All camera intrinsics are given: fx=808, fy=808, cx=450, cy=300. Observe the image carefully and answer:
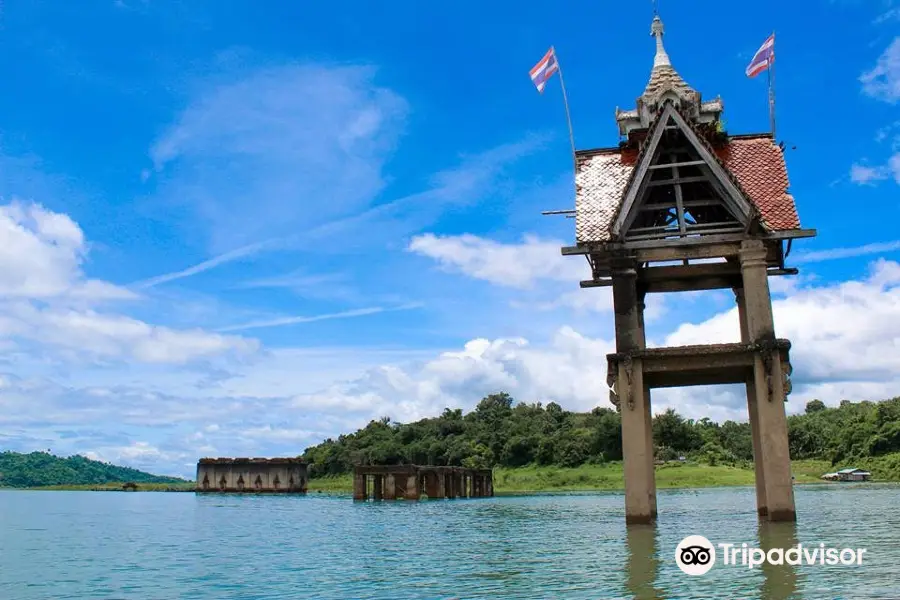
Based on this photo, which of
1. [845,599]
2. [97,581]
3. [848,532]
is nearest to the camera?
[845,599]

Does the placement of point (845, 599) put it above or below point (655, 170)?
below

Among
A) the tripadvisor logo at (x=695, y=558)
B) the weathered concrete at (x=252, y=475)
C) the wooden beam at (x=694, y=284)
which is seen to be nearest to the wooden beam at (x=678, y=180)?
the wooden beam at (x=694, y=284)

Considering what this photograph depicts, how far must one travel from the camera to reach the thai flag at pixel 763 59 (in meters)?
27.0

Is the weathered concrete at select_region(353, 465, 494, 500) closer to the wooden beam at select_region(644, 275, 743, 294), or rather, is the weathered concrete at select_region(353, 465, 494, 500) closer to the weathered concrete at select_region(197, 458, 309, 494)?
the weathered concrete at select_region(197, 458, 309, 494)

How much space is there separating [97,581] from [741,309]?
2144 cm

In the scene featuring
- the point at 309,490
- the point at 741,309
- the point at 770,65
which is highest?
the point at 770,65

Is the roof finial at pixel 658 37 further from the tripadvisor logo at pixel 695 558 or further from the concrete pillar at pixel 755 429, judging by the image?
the tripadvisor logo at pixel 695 558

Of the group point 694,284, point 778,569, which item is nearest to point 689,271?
point 694,284

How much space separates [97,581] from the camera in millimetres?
18734

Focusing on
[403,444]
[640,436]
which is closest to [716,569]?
[640,436]

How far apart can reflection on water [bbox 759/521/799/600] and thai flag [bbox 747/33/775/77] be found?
14.8 m

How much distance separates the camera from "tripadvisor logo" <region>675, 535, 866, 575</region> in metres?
15.3

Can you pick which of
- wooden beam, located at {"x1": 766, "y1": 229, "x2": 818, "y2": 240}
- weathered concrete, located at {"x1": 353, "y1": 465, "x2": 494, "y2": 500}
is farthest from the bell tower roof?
weathered concrete, located at {"x1": 353, "y1": 465, "x2": 494, "y2": 500}

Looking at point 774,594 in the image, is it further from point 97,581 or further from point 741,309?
point 741,309
